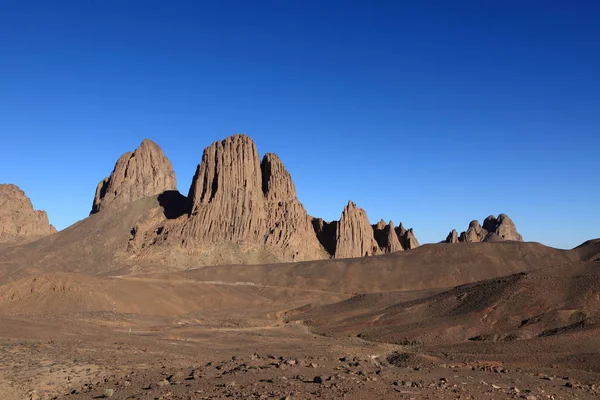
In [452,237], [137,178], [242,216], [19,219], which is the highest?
[137,178]

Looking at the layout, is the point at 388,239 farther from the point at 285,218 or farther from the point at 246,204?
the point at 246,204

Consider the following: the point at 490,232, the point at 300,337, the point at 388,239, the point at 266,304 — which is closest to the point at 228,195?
the point at 388,239

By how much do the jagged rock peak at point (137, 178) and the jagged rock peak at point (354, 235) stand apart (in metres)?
43.7

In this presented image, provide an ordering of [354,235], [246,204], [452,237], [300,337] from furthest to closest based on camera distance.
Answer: [452,237], [354,235], [246,204], [300,337]

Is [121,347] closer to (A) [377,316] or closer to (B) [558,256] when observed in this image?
(A) [377,316]

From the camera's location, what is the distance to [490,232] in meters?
165

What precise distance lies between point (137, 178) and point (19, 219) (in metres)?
59.9

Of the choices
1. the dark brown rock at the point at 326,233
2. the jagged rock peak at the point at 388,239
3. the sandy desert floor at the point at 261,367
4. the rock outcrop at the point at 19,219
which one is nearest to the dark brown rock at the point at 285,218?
the dark brown rock at the point at 326,233

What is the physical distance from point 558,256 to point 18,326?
85.4m

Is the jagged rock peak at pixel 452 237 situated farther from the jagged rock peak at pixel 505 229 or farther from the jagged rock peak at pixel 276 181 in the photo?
the jagged rock peak at pixel 276 181

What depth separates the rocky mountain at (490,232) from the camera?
509 ft

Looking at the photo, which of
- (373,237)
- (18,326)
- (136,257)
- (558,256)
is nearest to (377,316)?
(18,326)

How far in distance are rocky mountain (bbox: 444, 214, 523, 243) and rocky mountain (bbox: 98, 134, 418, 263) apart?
29839 mm

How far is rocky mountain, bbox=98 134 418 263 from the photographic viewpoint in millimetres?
111000
